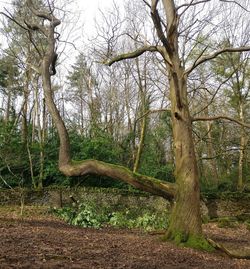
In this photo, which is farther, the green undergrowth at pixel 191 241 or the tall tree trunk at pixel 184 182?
the tall tree trunk at pixel 184 182

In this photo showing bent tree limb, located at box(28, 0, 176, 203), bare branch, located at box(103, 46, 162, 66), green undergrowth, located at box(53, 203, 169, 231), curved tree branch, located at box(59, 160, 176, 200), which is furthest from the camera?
green undergrowth, located at box(53, 203, 169, 231)

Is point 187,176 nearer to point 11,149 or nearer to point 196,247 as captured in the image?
point 196,247

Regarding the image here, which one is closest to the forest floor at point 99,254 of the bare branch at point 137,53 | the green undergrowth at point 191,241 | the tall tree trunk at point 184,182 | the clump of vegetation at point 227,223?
the green undergrowth at point 191,241

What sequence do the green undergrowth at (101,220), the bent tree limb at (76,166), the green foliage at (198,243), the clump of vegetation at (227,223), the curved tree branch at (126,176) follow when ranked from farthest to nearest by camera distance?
1. the clump of vegetation at (227,223)
2. the green undergrowth at (101,220)
3. the curved tree branch at (126,176)
4. the bent tree limb at (76,166)
5. the green foliage at (198,243)


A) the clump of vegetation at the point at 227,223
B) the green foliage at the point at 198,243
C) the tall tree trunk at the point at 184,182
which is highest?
the tall tree trunk at the point at 184,182

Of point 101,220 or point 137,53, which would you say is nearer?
point 137,53

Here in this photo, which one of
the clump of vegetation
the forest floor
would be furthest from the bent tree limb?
the clump of vegetation

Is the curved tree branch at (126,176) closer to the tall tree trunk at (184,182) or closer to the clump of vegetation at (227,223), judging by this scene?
the tall tree trunk at (184,182)

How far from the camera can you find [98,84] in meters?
29.4

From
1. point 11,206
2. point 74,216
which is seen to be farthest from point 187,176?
point 11,206

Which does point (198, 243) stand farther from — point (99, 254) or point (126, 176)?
point (99, 254)

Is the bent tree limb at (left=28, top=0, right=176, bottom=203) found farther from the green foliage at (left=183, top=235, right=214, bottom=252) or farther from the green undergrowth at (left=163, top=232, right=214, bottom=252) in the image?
the green foliage at (left=183, top=235, right=214, bottom=252)

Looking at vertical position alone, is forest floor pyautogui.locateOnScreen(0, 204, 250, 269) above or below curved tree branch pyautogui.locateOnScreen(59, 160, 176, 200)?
below

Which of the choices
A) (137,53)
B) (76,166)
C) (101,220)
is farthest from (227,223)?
(76,166)
